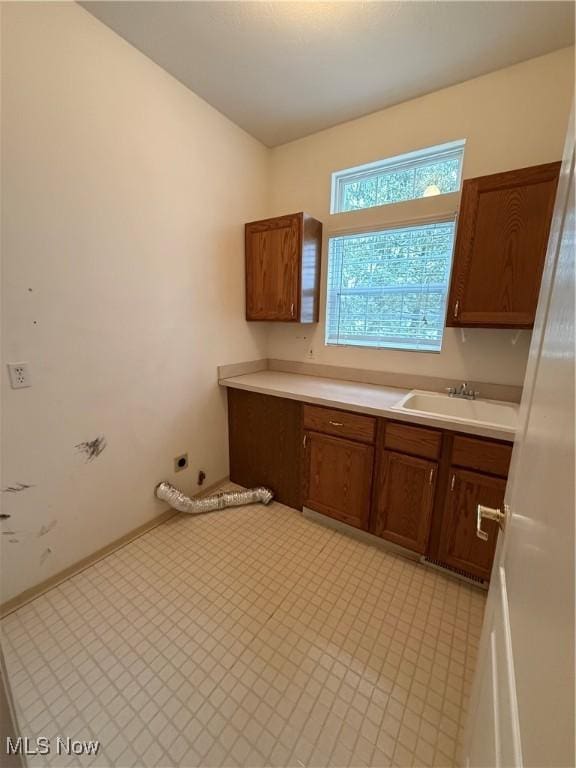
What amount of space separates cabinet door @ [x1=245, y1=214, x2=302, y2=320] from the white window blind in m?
0.34

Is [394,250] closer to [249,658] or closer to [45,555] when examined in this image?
[249,658]

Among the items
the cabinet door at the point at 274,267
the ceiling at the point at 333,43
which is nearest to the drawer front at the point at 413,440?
the cabinet door at the point at 274,267

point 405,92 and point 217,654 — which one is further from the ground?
point 405,92

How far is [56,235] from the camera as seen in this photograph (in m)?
1.45

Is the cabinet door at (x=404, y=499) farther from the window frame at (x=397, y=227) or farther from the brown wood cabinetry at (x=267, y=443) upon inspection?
the window frame at (x=397, y=227)

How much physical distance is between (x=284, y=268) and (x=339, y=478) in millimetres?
1498

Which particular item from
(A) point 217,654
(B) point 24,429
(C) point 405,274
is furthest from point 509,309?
(B) point 24,429

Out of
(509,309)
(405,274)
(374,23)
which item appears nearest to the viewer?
(374,23)

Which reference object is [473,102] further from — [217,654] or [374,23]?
[217,654]

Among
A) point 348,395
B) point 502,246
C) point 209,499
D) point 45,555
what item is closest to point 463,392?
point 348,395

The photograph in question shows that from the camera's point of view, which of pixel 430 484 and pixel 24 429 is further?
pixel 430 484

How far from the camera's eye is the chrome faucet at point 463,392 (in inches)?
74.9

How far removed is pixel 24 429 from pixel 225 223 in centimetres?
178

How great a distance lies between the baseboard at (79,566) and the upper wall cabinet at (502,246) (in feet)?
7.42
